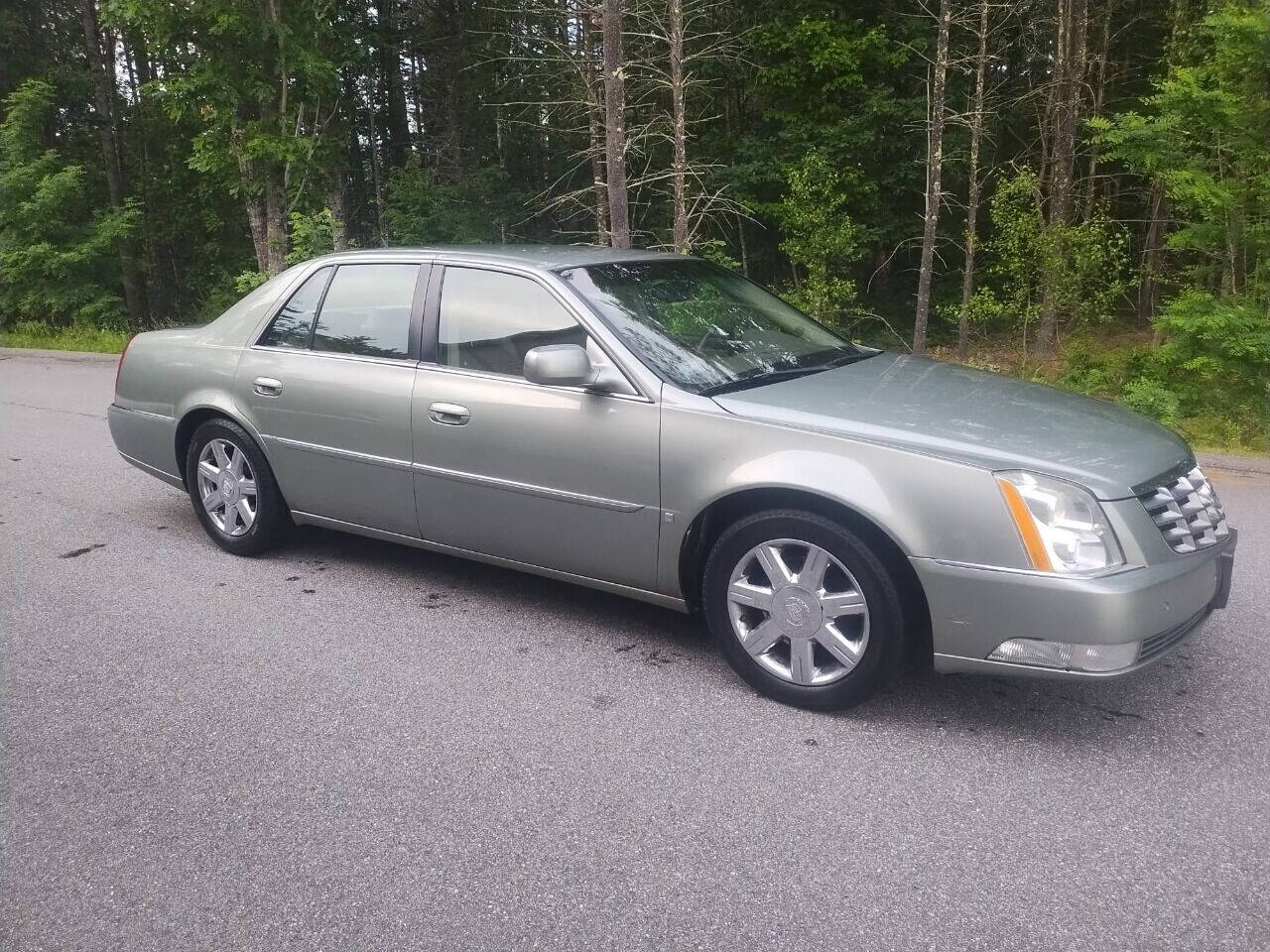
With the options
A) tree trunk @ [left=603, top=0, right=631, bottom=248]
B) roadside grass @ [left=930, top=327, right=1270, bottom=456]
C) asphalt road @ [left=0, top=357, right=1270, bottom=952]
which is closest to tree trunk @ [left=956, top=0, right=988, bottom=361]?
roadside grass @ [left=930, top=327, right=1270, bottom=456]

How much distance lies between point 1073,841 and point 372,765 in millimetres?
2136

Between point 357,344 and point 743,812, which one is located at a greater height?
point 357,344

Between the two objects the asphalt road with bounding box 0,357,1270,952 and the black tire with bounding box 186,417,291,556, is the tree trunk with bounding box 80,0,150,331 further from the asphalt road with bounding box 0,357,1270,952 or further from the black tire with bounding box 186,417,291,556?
the asphalt road with bounding box 0,357,1270,952

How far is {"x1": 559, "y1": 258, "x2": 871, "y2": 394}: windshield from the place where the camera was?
420 centimetres

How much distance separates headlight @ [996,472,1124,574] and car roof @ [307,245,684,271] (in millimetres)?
2242

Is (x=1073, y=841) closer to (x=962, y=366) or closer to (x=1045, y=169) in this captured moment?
(x=962, y=366)

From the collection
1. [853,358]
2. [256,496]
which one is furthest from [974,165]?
[256,496]

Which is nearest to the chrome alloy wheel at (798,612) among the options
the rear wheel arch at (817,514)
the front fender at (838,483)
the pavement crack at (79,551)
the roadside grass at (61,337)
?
the rear wheel arch at (817,514)

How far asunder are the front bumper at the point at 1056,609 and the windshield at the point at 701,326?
122 centimetres

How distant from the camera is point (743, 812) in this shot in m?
3.08

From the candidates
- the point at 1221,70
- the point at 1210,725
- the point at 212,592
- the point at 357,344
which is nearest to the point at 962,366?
the point at 1210,725

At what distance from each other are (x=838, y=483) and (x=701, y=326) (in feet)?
4.13

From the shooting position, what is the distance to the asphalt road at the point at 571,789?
2602 mm

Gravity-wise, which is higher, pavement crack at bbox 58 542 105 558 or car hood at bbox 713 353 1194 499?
car hood at bbox 713 353 1194 499
